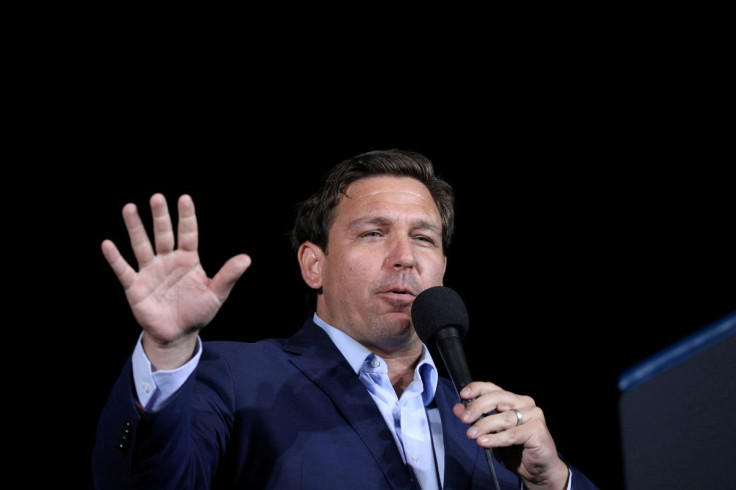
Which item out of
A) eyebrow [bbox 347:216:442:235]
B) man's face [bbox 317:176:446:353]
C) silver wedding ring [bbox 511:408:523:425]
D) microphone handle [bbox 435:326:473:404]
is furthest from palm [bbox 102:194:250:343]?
eyebrow [bbox 347:216:442:235]

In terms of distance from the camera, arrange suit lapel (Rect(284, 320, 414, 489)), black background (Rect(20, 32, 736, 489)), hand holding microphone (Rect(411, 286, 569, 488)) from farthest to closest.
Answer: black background (Rect(20, 32, 736, 489)), suit lapel (Rect(284, 320, 414, 489)), hand holding microphone (Rect(411, 286, 569, 488))

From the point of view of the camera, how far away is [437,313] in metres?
1.57

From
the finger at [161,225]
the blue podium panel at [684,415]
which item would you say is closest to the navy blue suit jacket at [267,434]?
the finger at [161,225]

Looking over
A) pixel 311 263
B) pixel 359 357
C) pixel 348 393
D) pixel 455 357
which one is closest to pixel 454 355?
pixel 455 357

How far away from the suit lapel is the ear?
30 centimetres

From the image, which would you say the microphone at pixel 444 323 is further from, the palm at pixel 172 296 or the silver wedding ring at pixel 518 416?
the palm at pixel 172 296

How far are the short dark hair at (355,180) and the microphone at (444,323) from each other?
2.29 ft

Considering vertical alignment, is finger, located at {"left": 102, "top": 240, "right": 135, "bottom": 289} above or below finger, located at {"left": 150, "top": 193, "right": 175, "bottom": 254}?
below

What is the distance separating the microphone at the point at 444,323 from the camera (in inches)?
57.7

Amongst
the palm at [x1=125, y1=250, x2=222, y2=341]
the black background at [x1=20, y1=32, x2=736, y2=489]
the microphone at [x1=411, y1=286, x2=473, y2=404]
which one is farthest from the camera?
the black background at [x1=20, y1=32, x2=736, y2=489]

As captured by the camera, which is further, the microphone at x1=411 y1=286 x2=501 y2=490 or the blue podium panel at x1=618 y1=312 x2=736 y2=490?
the microphone at x1=411 y1=286 x2=501 y2=490

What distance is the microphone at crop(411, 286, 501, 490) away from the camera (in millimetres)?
1466

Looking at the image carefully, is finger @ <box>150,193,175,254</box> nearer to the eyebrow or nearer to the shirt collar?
the shirt collar

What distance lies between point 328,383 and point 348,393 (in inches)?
2.3
